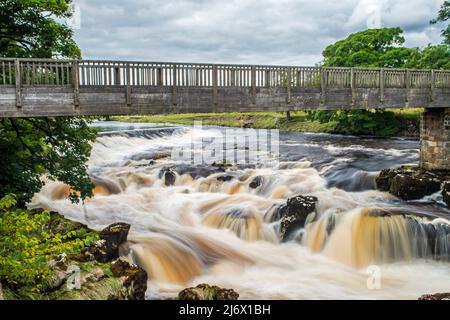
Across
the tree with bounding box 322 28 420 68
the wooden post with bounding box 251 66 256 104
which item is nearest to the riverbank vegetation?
the tree with bounding box 322 28 420 68

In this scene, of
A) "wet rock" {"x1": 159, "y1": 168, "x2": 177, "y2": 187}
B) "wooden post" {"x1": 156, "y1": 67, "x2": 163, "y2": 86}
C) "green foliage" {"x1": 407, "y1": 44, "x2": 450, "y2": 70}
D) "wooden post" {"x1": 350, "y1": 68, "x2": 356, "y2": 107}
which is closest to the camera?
"wooden post" {"x1": 156, "y1": 67, "x2": 163, "y2": 86}

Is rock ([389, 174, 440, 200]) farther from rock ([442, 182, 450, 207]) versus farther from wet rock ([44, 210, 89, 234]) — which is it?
wet rock ([44, 210, 89, 234])

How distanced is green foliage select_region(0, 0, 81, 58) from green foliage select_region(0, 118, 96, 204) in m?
2.74

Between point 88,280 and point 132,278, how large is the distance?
137 cm

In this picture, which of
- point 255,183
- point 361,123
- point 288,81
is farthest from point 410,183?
point 361,123

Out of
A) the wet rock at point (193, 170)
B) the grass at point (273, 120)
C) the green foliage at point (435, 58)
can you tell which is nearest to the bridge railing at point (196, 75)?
the wet rock at point (193, 170)

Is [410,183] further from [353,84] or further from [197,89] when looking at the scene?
[197,89]

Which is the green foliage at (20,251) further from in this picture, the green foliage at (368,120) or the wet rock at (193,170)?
the green foliage at (368,120)

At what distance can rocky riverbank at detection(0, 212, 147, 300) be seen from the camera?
10328 millimetres

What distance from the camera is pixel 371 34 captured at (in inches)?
1922

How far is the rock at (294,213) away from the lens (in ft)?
61.7

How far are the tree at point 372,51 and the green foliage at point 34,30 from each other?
3667cm

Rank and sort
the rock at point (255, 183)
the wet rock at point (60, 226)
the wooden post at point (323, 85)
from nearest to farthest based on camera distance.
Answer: the wet rock at point (60, 226) < the wooden post at point (323, 85) < the rock at point (255, 183)
